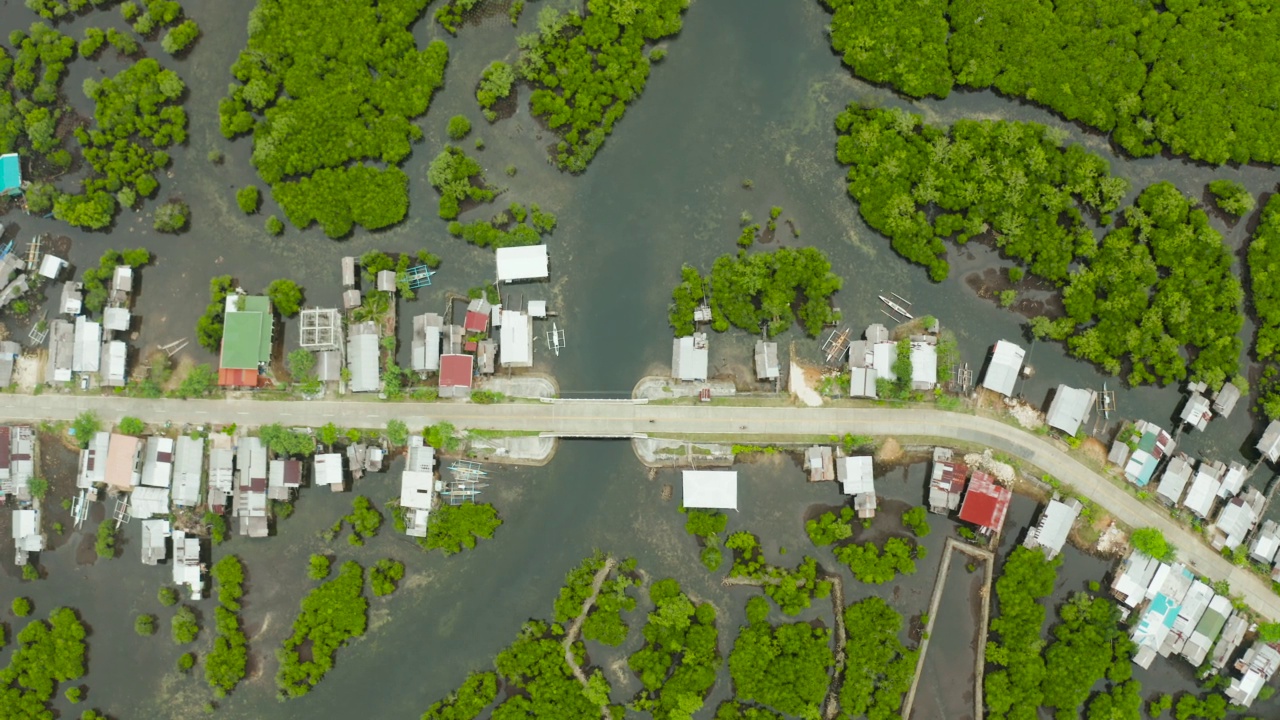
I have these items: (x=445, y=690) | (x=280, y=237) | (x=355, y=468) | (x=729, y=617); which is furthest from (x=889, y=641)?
(x=280, y=237)

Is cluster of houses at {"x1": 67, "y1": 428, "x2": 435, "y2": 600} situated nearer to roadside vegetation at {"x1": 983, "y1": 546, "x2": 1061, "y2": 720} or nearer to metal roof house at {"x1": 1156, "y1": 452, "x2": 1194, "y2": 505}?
roadside vegetation at {"x1": 983, "y1": 546, "x2": 1061, "y2": 720}

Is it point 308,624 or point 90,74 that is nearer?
point 308,624

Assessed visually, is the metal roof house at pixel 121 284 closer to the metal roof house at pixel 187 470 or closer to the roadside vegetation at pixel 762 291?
the metal roof house at pixel 187 470

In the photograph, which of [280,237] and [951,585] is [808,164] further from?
[280,237]

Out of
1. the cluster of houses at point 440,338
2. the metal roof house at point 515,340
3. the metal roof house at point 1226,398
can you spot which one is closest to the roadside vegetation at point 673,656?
the metal roof house at point 515,340

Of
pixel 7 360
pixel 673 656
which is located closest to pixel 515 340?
pixel 673 656

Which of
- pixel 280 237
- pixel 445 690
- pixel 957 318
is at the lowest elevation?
pixel 445 690
